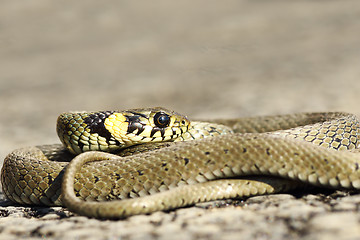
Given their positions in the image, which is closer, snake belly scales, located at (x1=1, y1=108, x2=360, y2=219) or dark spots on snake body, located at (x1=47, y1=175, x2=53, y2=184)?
snake belly scales, located at (x1=1, y1=108, x2=360, y2=219)

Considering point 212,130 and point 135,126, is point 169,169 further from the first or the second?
point 212,130

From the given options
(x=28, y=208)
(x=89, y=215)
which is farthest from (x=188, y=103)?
(x=89, y=215)

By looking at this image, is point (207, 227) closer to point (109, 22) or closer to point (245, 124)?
point (245, 124)

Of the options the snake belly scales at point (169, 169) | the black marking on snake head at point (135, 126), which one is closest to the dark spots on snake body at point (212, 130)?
the snake belly scales at point (169, 169)

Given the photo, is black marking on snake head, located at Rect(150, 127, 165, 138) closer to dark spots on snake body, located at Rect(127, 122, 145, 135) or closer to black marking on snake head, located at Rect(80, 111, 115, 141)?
dark spots on snake body, located at Rect(127, 122, 145, 135)

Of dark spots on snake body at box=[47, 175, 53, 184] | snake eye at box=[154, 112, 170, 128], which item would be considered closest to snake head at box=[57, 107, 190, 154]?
snake eye at box=[154, 112, 170, 128]
